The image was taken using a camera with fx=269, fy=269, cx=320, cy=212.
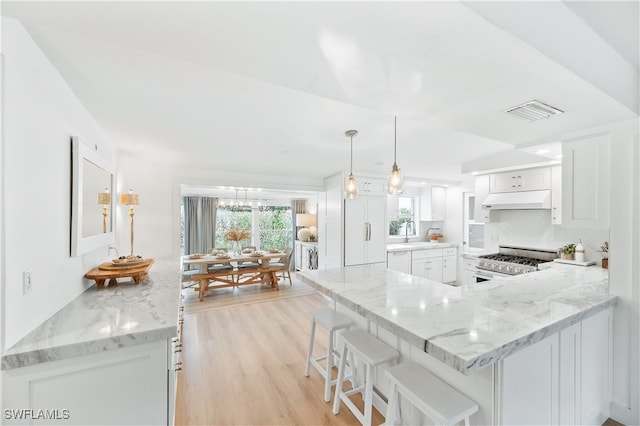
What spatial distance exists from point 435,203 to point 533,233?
2.16 metres

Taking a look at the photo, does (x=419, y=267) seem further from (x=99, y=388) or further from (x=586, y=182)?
(x=99, y=388)

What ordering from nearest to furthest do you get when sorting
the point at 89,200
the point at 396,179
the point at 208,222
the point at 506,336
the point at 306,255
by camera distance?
1. the point at 506,336
2. the point at 89,200
3. the point at 396,179
4. the point at 306,255
5. the point at 208,222

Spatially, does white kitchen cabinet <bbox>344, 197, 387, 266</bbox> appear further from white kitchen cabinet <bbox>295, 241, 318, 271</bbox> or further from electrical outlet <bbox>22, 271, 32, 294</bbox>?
electrical outlet <bbox>22, 271, 32, 294</bbox>

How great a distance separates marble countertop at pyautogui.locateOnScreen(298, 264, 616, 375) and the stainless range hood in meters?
1.33

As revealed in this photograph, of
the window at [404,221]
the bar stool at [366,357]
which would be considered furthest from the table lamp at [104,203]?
the window at [404,221]

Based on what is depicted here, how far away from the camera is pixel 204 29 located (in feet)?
3.40

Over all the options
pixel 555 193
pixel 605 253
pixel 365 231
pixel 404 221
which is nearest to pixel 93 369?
pixel 365 231

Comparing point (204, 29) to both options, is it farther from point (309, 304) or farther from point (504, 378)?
point (309, 304)

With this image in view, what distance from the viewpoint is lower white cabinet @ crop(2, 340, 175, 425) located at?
1156 millimetres

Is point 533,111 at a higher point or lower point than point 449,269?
higher

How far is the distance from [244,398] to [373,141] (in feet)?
9.43

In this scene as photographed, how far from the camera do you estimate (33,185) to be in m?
1.30

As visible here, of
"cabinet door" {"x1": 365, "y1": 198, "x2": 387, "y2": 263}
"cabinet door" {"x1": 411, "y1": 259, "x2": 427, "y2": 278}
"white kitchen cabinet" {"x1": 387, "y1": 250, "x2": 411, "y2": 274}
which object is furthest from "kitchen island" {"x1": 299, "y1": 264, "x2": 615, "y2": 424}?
"cabinet door" {"x1": 411, "y1": 259, "x2": 427, "y2": 278}

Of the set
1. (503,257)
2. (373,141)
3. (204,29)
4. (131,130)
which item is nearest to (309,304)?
(373,141)
